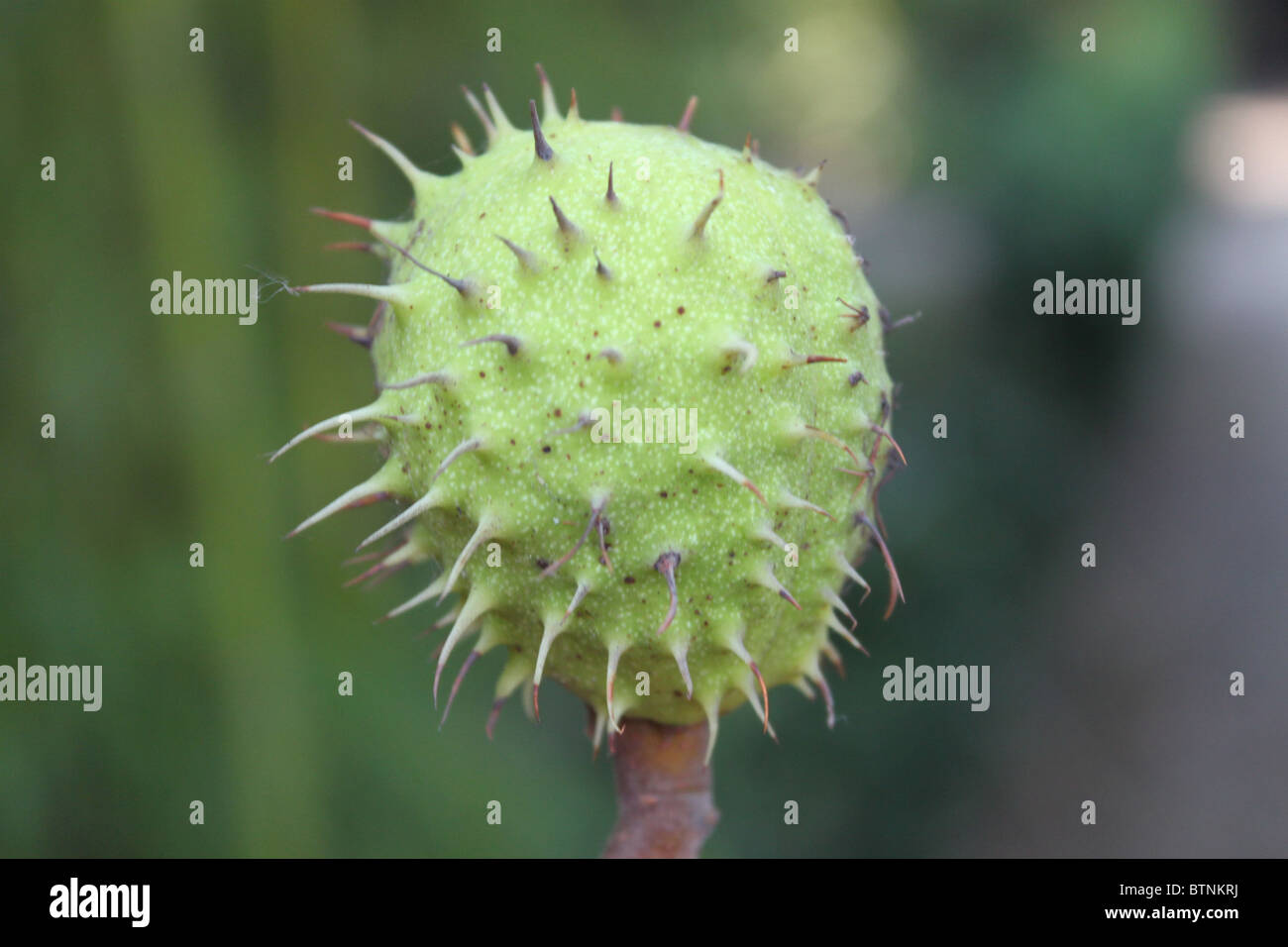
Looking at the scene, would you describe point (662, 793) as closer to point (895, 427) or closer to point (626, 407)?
point (626, 407)

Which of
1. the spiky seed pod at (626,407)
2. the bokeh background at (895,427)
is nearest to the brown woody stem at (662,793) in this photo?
the spiky seed pod at (626,407)

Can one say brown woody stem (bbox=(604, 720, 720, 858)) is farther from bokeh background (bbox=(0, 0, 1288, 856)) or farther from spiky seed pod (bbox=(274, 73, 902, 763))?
bokeh background (bbox=(0, 0, 1288, 856))

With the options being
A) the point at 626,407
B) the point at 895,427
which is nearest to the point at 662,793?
the point at 626,407

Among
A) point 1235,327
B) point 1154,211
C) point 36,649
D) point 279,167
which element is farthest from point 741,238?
point 1235,327

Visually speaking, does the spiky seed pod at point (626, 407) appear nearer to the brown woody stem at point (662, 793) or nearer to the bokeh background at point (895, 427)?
the brown woody stem at point (662, 793)

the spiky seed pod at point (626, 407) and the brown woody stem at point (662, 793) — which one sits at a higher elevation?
the spiky seed pod at point (626, 407)

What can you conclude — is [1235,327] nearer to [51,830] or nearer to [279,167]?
[279,167]
